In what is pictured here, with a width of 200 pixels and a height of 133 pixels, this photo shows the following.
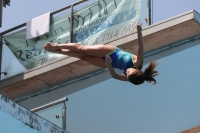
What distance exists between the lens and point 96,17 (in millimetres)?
15336

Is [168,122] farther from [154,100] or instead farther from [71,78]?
[71,78]

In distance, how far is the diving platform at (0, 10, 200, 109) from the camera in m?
14.2

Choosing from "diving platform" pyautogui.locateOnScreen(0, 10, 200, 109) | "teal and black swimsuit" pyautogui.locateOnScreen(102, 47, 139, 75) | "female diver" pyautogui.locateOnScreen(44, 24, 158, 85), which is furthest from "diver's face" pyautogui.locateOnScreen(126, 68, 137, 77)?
"diving platform" pyautogui.locateOnScreen(0, 10, 200, 109)

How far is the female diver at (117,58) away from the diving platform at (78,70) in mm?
3264

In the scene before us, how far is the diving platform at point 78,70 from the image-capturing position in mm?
14180

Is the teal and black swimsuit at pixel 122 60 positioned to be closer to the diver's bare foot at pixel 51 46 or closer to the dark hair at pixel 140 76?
the dark hair at pixel 140 76

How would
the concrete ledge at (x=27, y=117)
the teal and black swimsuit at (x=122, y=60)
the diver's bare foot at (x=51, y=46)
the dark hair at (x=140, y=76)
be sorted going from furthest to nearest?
the diver's bare foot at (x=51, y=46) < the teal and black swimsuit at (x=122, y=60) < the dark hair at (x=140, y=76) < the concrete ledge at (x=27, y=117)

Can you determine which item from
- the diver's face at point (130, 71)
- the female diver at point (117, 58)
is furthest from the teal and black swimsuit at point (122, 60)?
the diver's face at point (130, 71)

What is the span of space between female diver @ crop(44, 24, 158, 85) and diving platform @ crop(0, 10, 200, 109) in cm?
326

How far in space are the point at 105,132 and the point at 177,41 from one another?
2.55 metres

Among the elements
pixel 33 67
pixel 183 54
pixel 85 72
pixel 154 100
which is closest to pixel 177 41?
pixel 183 54

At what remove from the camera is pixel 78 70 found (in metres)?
16.0

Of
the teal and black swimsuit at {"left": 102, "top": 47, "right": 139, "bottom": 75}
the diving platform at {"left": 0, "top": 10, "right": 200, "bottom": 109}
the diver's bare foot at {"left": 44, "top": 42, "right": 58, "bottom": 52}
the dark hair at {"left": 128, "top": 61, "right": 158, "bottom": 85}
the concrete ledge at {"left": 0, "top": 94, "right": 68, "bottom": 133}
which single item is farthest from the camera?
the diving platform at {"left": 0, "top": 10, "right": 200, "bottom": 109}

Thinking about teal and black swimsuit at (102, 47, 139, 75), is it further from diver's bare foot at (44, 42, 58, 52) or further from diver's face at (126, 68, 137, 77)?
diver's bare foot at (44, 42, 58, 52)
